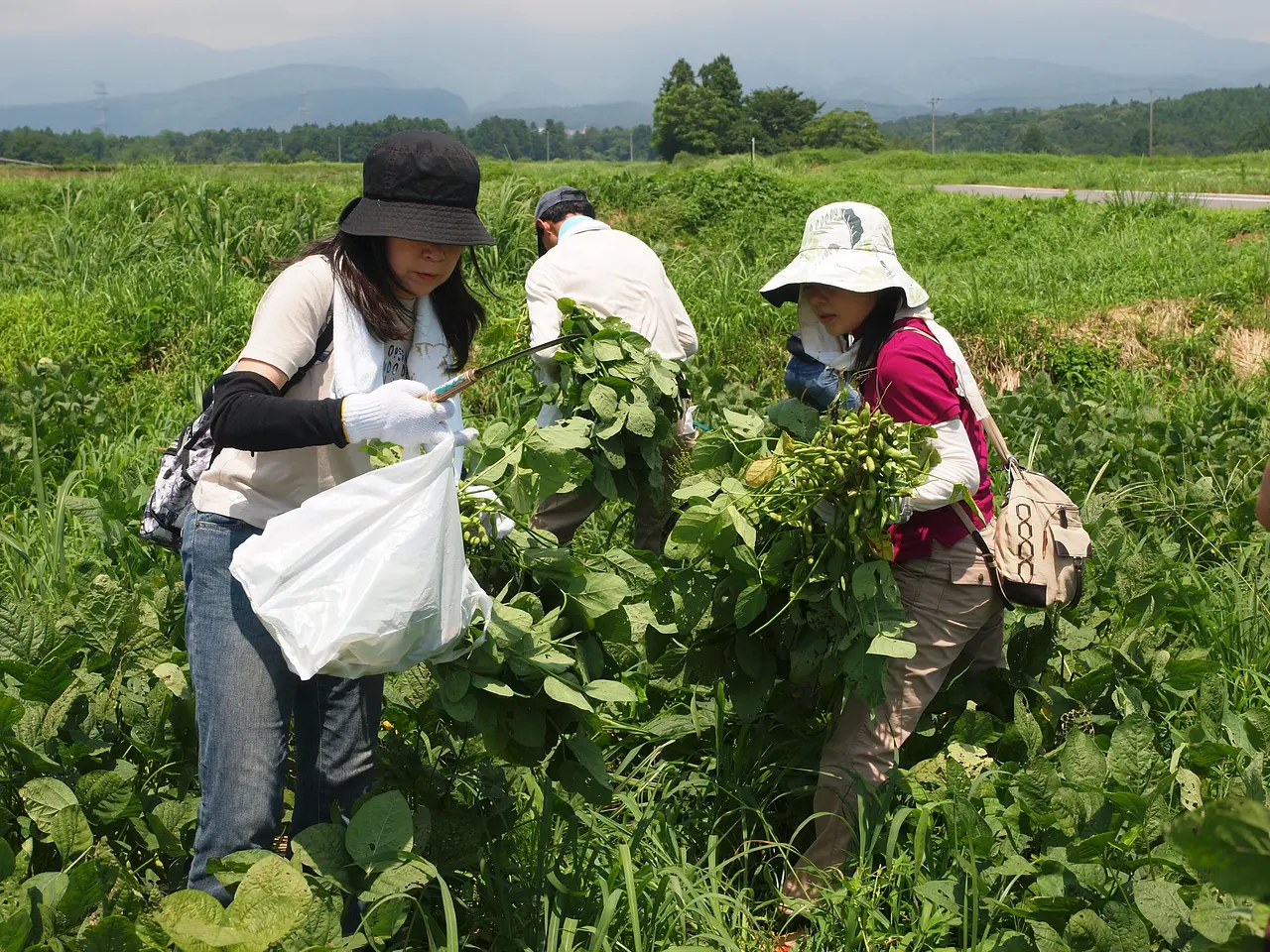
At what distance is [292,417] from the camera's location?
1707 mm

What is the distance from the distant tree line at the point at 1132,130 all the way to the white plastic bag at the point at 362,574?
228ft

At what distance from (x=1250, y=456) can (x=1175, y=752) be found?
2.53 meters

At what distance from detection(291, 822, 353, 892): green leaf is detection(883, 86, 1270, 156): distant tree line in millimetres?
69516

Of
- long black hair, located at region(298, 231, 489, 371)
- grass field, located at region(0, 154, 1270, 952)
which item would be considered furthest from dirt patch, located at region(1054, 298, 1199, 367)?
long black hair, located at region(298, 231, 489, 371)

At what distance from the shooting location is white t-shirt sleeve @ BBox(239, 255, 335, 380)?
5.92ft

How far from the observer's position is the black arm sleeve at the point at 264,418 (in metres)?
1.69

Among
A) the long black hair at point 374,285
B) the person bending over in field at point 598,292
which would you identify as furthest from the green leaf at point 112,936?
the person bending over in field at point 598,292

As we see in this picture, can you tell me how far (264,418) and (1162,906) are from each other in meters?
1.63

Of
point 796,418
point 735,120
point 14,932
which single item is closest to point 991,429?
point 796,418

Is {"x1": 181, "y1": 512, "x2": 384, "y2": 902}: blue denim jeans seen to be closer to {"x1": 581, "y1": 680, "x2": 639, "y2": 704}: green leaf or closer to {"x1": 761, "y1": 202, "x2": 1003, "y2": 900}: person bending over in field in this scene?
{"x1": 581, "y1": 680, "x2": 639, "y2": 704}: green leaf

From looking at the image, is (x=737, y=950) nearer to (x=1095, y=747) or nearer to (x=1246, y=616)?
(x=1095, y=747)

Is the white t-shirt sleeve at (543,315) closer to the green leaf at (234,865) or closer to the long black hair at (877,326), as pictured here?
the long black hair at (877,326)

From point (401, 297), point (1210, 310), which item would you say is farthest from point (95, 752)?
point (1210, 310)

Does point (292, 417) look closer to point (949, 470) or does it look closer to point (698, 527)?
point (698, 527)
